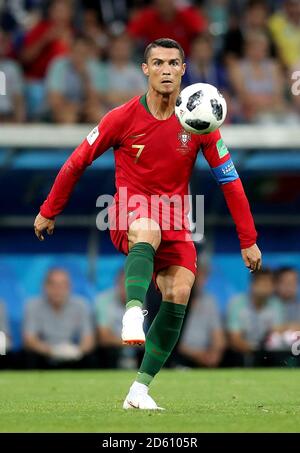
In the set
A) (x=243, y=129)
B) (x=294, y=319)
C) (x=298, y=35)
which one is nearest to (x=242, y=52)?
(x=298, y=35)

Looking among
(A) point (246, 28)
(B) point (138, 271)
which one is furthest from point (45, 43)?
(B) point (138, 271)

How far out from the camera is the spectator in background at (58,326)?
13891mm

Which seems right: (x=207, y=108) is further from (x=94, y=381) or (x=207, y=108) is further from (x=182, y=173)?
(x=94, y=381)

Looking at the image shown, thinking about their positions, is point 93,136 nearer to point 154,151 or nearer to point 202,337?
point 154,151

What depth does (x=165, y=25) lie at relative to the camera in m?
15.5

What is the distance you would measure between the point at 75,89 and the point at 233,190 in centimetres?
680

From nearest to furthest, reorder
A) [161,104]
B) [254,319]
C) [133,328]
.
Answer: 1. [133,328]
2. [161,104]
3. [254,319]

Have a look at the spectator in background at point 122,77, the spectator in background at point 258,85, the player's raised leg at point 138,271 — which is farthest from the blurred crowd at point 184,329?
the player's raised leg at point 138,271

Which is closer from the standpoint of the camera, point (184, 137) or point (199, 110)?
point (199, 110)

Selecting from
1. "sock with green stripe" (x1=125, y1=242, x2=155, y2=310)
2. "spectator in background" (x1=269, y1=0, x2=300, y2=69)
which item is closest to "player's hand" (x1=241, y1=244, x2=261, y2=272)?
"sock with green stripe" (x1=125, y1=242, x2=155, y2=310)

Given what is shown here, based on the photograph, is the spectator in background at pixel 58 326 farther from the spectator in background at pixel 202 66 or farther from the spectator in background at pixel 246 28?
the spectator in background at pixel 246 28

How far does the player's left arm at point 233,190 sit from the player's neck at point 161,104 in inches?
12.7

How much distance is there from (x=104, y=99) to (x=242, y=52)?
2138 millimetres
